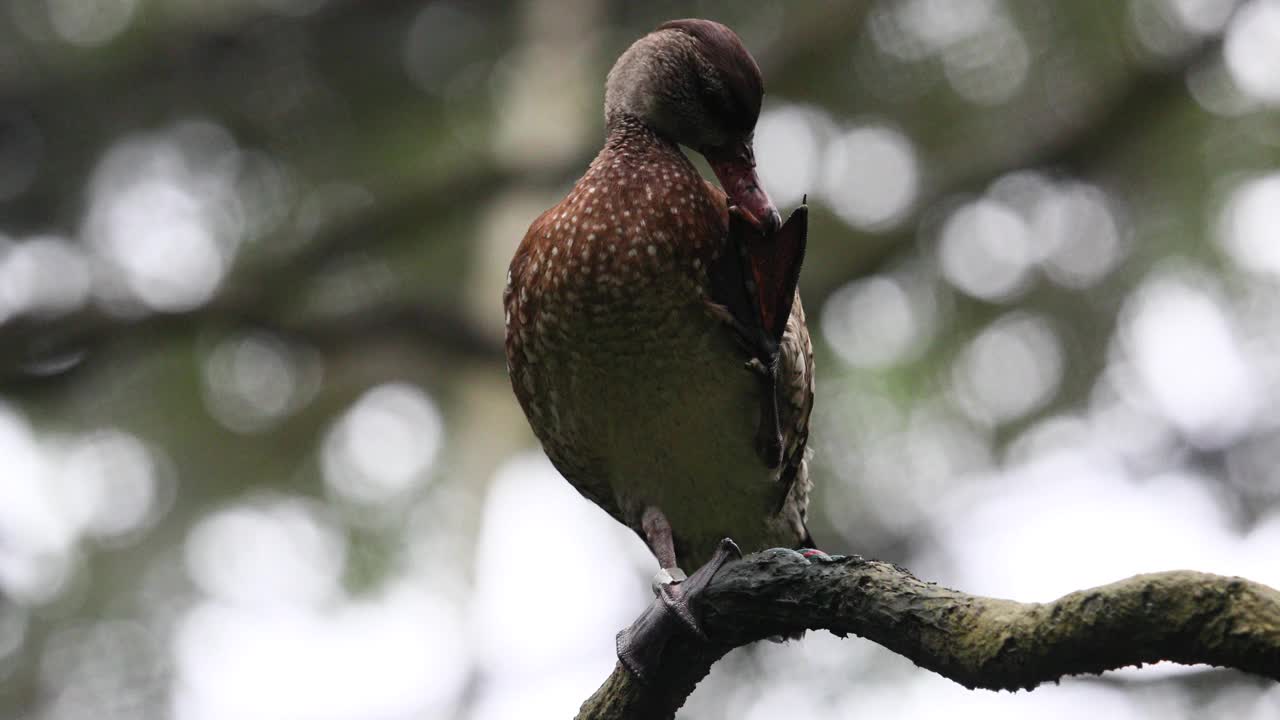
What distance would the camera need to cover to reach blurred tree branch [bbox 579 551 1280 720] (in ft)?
6.77

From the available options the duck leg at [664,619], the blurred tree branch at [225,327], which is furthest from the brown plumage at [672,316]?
the blurred tree branch at [225,327]

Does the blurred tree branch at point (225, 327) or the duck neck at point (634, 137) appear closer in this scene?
the duck neck at point (634, 137)

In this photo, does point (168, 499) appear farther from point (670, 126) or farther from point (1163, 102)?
point (1163, 102)

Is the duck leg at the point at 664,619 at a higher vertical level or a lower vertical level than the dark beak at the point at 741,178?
lower

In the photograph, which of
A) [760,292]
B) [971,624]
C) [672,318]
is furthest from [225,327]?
[971,624]

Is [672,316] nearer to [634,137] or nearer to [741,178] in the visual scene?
[741,178]

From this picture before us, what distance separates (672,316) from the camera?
3365 mm

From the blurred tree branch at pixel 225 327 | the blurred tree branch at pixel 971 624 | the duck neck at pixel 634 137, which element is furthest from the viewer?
the blurred tree branch at pixel 225 327

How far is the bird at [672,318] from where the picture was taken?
11.1 ft

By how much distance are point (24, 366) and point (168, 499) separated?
108 centimetres

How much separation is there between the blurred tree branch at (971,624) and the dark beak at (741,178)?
98cm

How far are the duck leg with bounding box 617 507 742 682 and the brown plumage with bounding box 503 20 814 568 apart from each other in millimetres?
462

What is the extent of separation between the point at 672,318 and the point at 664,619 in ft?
2.45

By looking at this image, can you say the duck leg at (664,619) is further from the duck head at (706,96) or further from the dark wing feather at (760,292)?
the duck head at (706,96)
